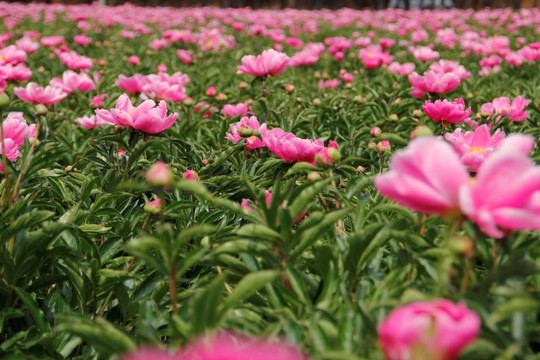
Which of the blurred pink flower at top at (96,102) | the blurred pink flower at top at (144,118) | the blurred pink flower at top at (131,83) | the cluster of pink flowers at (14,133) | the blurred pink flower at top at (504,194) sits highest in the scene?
the blurred pink flower at top at (504,194)

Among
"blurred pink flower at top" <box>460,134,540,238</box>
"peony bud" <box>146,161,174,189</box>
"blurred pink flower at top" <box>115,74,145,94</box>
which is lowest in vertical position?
"blurred pink flower at top" <box>115,74,145,94</box>

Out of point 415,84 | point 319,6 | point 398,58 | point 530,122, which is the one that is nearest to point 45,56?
point 398,58

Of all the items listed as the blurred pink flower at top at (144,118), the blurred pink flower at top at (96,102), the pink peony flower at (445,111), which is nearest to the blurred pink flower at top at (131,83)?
the blurred pink flower at top at (96,102)

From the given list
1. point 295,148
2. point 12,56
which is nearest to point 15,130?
point 295,148

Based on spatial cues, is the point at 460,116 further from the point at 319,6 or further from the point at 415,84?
the point at 319,6

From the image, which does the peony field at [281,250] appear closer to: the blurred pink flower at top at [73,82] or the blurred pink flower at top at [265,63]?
the blurred pink flower at top at [265,63]

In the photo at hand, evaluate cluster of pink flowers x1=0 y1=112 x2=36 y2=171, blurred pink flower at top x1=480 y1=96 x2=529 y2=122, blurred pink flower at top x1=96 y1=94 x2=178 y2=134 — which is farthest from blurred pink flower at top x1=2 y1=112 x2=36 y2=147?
blurred pink flower at top x1=480 y1=96 x2=529 y2=122

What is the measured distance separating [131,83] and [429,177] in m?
2.05

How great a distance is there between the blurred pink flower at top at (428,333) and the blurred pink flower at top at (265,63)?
6.51 ft

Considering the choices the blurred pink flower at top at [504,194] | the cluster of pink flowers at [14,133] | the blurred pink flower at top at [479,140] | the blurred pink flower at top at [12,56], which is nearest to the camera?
the blurred pink flower at top at [504,194]

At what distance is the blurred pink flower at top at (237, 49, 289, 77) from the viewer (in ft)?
7.84

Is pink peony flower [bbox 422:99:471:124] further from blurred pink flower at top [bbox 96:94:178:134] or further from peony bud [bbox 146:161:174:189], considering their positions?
peony bud [bbox 146:161:174:189]

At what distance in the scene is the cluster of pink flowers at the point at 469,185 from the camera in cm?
64

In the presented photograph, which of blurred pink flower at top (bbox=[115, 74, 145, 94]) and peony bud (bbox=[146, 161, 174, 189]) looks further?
blurred pink flower at top (bbox=[115, 74, 145, 94])
